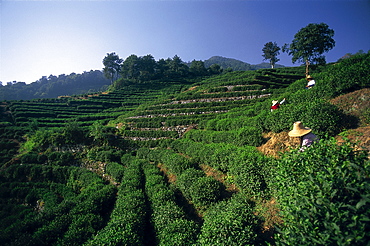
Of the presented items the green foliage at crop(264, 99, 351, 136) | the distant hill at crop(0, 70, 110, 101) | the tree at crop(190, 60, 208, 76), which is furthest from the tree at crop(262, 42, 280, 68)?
the distant hill at crop(0, 70, 110, 101)

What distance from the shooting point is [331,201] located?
315 centimetres

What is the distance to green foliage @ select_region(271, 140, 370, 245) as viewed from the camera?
268 centimetres

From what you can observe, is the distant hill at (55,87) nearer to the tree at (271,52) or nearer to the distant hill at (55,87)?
the distant hill at (55,87)

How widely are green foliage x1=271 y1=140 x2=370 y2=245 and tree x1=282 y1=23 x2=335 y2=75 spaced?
33639 mm

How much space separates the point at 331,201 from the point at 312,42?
115ft

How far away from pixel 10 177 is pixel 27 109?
92.1 ft

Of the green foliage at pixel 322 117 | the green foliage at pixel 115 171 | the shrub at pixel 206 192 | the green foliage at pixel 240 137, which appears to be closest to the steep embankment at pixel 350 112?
the green foliage at pixel 322 117

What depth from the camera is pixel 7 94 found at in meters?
85.5

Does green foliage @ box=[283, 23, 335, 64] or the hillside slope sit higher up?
green foliage @ box=[283, 23, 335, 64]

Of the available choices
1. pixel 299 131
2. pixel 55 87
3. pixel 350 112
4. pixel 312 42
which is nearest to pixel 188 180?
pixel 299 131

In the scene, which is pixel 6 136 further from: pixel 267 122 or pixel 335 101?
pixel 335 101

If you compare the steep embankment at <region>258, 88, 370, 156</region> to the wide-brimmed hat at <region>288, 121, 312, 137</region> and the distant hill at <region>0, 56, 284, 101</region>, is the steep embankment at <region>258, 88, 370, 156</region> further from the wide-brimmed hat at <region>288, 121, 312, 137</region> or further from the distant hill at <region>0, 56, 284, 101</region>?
the distant hill at <region>0, 56, 284, 101</region>

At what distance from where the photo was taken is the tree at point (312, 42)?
2775 centimetres

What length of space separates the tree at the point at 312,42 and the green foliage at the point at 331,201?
110ft
